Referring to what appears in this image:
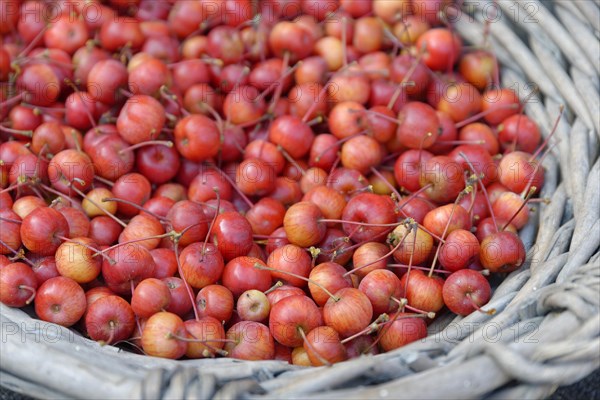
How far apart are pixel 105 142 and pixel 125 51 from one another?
12.1 inches

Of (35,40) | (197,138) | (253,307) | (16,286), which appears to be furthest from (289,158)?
(35,40)

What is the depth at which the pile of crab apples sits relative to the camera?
46.0 inches

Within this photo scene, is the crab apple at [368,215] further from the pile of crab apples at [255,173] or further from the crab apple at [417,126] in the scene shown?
the crab apple at [417,126]

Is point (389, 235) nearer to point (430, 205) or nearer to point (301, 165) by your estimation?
point (430, 205)

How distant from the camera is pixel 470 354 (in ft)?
2.94

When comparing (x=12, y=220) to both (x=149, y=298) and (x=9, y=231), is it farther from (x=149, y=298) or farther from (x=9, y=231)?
(x=149, y=298)

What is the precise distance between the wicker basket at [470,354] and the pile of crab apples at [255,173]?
62mm

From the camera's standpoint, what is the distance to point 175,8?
1739mm

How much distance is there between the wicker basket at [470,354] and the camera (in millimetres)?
860

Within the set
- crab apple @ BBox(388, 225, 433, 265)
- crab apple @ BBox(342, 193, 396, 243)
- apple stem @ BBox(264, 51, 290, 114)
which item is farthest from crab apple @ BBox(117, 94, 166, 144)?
crab apple @ BBox(388, 225, 433, 265)

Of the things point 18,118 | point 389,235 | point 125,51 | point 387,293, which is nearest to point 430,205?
point 389,235

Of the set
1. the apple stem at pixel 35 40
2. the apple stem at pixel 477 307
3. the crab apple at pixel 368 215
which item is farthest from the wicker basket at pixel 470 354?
the apple stem at pixel 35 40

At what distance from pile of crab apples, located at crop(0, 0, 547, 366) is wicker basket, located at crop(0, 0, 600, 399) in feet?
0.20

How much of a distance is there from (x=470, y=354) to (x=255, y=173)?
67cm
